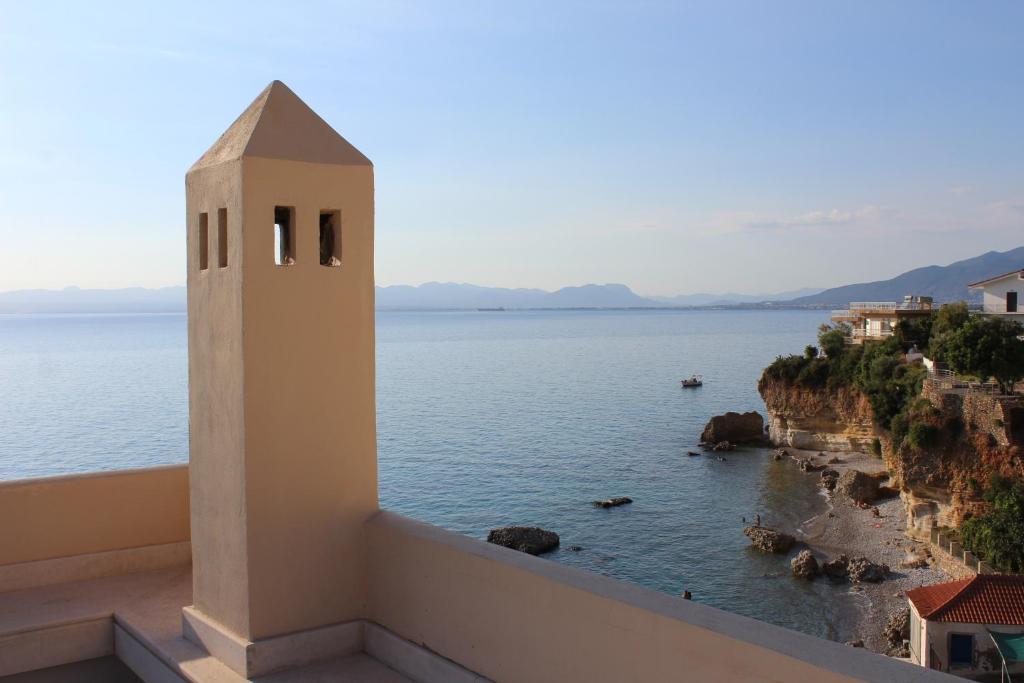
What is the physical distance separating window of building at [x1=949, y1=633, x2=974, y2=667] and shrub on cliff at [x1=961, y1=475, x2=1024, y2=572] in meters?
8.42

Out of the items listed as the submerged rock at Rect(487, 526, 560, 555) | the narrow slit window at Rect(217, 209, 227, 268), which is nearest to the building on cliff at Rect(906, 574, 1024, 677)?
the submerged rock at Rect(487, 526, 560, 555)

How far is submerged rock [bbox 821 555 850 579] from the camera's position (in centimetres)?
2745

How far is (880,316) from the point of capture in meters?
53.9

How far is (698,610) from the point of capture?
10.5ft

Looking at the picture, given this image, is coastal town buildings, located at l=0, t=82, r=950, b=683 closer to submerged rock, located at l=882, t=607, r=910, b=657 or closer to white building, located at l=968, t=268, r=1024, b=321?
submerged rock, located at l=882, t=607, r=910, b=657

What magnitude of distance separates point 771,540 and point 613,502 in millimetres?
7939

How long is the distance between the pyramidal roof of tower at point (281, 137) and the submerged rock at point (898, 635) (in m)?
21.1

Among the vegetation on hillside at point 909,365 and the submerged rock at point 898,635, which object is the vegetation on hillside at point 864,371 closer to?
the vegetation on hillside at point 909,365

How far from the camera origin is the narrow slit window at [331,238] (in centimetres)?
454

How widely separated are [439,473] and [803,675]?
4006 centimetres

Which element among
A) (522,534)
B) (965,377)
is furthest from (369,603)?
(965,377)

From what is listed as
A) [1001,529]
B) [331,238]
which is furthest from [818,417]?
[331,238]

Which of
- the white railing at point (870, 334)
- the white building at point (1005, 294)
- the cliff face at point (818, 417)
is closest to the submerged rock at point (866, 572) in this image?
the cliff face at point (818, 417)

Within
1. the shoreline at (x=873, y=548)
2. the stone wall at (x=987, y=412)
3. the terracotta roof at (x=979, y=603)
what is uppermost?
the stone wall at (x=987, y=412)
